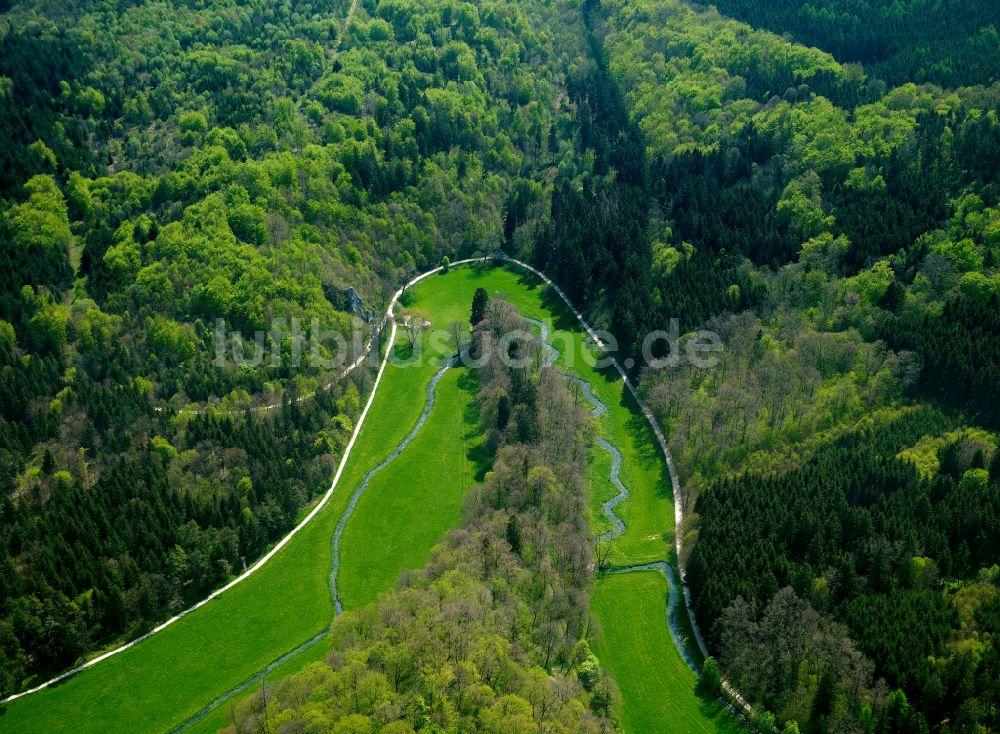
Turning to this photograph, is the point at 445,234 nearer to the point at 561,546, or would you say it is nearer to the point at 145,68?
the point at 145,68

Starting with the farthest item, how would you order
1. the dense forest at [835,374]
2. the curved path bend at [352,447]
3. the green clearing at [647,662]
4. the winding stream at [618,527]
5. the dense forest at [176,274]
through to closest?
the dense forest at [176,274] < the winding stream at [618,527] < the curved path bend at [352,447] < the green clearing at [647,662] < the dense forest at [835,374]

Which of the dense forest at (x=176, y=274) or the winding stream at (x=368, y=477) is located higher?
the dense forest at (x=176, y=274)

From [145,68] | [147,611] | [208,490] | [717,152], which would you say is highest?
[145,68]

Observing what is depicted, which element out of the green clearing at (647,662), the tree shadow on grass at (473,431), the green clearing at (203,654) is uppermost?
the tree shadow on grass at (473,431)

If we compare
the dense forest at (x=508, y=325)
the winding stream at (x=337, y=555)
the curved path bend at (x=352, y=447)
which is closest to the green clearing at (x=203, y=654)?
the winding stream at (x=337, y=555)

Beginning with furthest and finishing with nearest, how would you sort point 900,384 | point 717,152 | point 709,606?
point 717,152 < point 900,384 < point 709,606

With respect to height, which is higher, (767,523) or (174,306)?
(174,306)

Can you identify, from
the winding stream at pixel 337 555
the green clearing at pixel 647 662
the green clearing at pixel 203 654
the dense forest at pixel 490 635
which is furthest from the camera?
the winding stream at pixel 337 555

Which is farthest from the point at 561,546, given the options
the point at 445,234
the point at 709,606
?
the point at 445,234

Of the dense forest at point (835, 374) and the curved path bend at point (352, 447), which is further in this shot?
the curved path bend at point (352, 447)

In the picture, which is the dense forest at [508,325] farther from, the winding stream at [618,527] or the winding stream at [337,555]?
the winding stream at [337,555]
